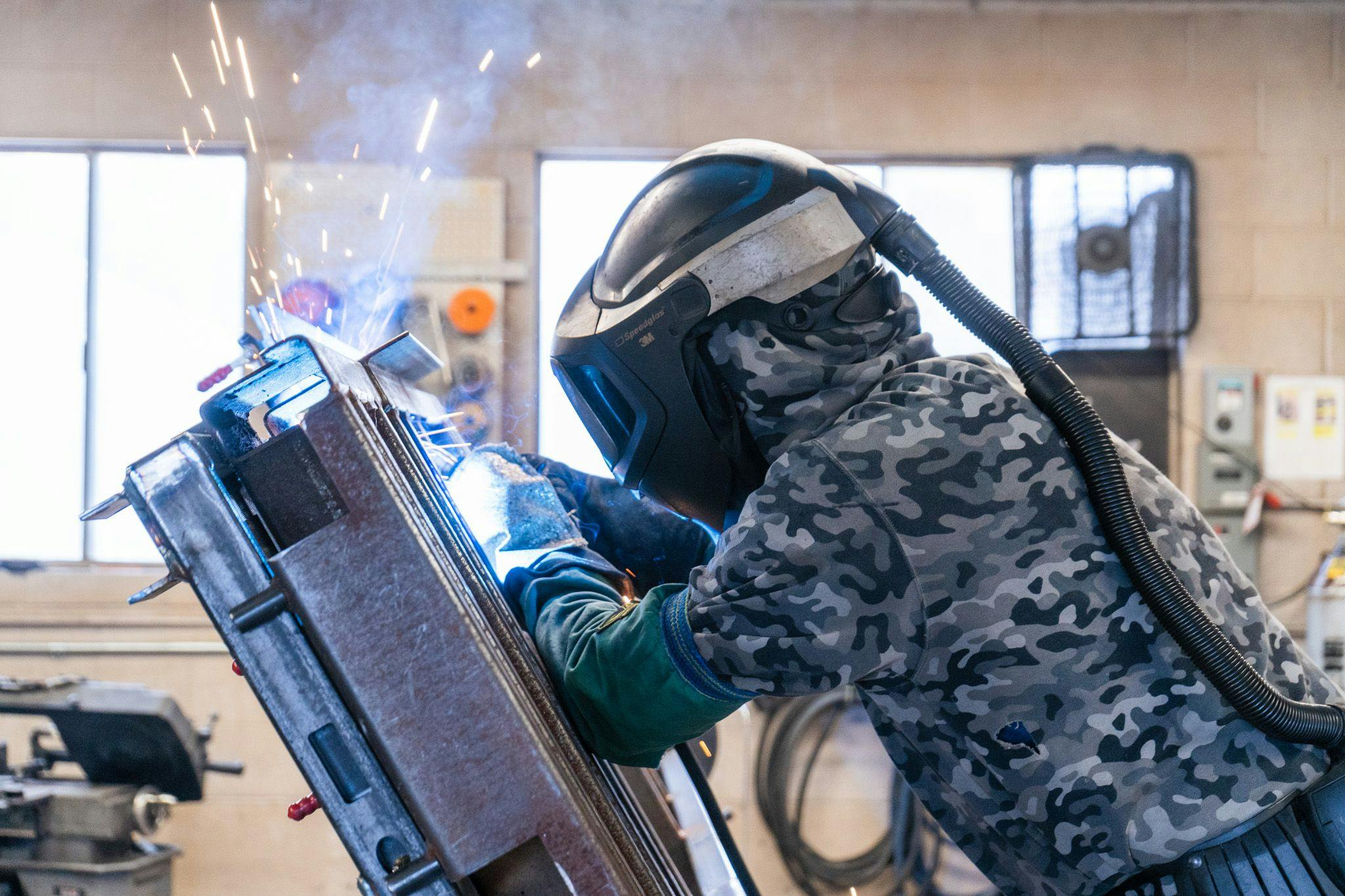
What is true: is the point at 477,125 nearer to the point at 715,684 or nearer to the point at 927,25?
the point at 927,25

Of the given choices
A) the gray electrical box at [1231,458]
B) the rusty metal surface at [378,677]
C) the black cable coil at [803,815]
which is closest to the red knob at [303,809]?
the rusty metal surface at [378,677]

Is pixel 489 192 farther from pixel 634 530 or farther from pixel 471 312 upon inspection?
pixel 634 530

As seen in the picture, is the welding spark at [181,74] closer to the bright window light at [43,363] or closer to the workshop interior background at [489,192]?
the workshop interior background at [489,192]

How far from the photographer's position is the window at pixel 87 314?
3789 millimetres

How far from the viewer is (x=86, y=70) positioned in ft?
12.4

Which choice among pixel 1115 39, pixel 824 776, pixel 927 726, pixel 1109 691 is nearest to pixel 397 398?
pixel 927 726

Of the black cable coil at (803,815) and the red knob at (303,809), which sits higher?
the red knob at (303,809)

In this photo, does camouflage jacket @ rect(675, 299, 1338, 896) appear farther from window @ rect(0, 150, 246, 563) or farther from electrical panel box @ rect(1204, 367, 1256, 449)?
window @ rect(0, 150, 246, 563)

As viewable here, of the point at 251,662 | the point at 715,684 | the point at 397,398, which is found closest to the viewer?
the point at 251,662

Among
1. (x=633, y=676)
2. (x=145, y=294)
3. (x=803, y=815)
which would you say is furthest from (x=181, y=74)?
(x=633, y=676)

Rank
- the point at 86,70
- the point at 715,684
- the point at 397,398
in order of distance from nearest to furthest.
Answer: the point at 715,684 < the point at 397,398 < the point at 86,70

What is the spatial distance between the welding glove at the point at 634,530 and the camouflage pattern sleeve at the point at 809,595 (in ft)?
1.61

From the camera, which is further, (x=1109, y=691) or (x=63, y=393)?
(x=63, y=393)

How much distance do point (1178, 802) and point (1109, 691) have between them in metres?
0.11
